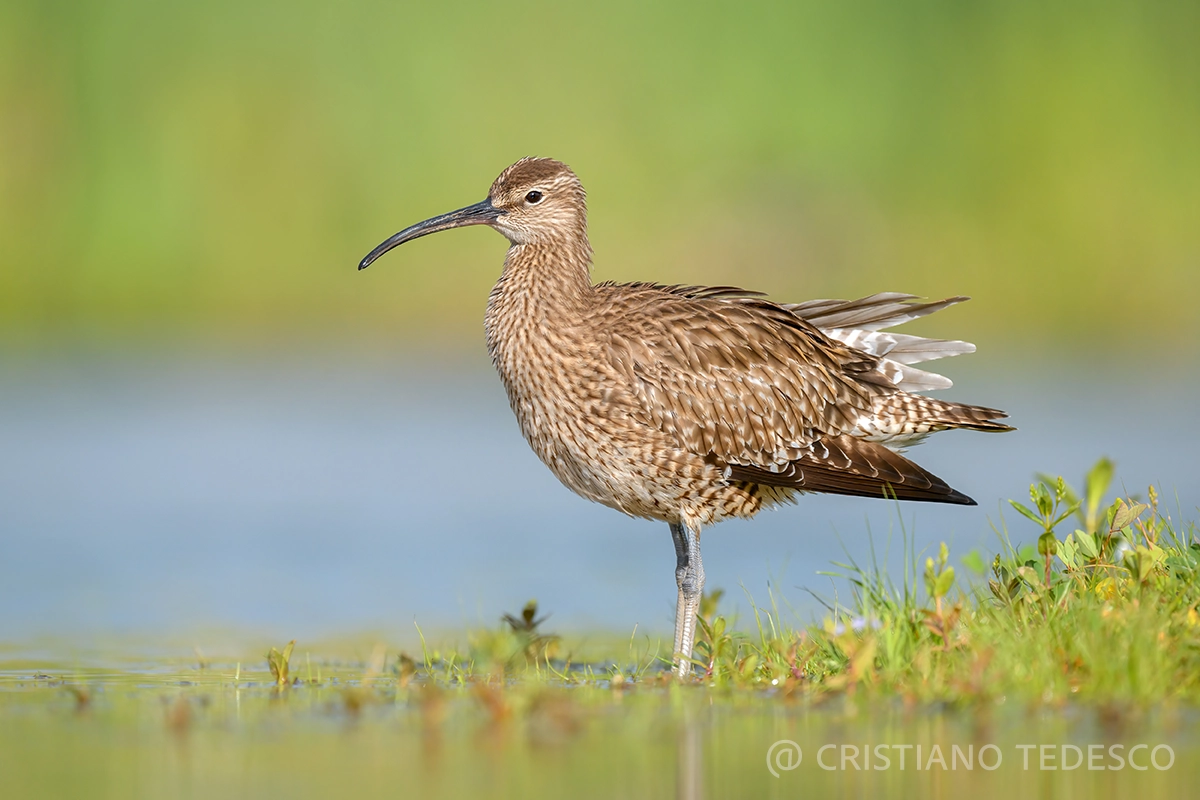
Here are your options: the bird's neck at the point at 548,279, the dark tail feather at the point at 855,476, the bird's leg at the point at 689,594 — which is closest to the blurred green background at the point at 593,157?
the bird's neck at the point at 548,279

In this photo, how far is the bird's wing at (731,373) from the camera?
7.83m

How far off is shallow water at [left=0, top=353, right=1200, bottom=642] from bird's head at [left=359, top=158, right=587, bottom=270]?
2.06 m

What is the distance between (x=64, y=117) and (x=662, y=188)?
317 inches

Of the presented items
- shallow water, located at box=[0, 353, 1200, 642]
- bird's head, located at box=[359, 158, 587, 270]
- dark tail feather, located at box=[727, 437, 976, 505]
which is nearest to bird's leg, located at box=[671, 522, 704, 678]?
dark tail feather, located at box=[727, 437, 976, 505]

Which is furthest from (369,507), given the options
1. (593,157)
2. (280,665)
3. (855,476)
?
(593,157)

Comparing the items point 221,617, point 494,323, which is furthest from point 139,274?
point 494,323

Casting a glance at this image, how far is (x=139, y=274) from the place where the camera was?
813 inches

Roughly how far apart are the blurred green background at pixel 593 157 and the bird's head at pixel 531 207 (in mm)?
11222

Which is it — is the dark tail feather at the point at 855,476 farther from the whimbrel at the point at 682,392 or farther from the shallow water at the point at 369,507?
the shallow water at the point at 369,507

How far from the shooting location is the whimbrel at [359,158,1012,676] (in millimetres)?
7727

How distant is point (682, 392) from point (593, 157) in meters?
13.2

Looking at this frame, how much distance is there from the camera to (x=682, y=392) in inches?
309

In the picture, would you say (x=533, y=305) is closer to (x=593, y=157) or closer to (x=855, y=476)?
(x=855, y=476)

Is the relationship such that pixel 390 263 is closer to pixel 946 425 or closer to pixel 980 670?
pixel 946 425
